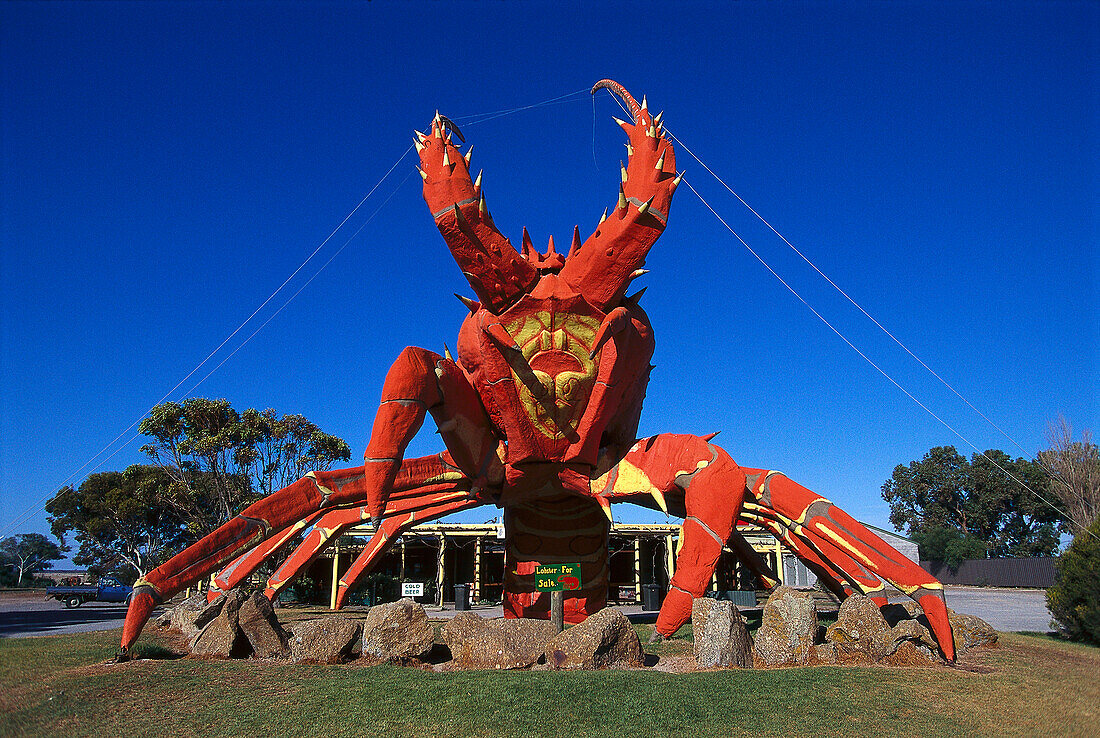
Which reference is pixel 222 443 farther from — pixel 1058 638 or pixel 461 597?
pixel 1058 638

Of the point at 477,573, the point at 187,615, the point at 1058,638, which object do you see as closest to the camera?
the point at 187,615

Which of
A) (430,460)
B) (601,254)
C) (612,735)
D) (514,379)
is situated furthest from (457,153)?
(612,735)

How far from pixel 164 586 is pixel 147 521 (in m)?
33.5

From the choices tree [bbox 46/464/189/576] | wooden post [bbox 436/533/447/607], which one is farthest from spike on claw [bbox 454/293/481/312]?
tree [bbox 46/464/189/576]

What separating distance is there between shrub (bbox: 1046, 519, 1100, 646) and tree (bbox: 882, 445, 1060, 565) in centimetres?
3663

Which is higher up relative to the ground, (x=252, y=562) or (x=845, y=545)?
(x=845, y=545)

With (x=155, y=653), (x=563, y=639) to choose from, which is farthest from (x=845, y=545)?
(x=155, y=653)

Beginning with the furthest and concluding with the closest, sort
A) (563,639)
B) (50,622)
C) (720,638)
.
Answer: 1. (50,622)
2. (720,638)
3. (563,639)

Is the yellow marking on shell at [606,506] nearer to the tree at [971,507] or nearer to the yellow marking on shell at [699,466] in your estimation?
the yellow marking on shell at [699,466]

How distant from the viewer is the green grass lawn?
197 inches

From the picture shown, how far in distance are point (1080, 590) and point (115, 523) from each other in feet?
133

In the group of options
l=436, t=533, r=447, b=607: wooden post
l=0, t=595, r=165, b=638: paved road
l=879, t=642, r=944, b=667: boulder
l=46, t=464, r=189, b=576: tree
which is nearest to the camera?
l=879, t=642, r=944, b=667: boulder

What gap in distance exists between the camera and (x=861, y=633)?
26.8 feet

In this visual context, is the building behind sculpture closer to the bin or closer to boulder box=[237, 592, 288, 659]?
the bin
